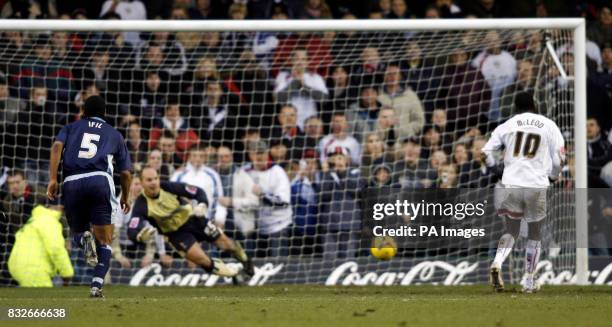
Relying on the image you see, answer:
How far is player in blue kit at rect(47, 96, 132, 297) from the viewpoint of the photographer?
11359 mm

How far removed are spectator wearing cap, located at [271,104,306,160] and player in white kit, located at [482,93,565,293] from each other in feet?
15.3

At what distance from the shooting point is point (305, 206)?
1596 centimetres

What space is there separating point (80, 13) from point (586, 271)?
26.0ft

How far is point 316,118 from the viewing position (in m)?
16.5

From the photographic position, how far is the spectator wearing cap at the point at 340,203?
15.8 metres

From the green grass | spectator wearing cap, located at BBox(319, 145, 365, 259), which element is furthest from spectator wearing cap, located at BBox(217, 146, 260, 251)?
the green grass

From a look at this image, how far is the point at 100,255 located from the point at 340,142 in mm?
5523

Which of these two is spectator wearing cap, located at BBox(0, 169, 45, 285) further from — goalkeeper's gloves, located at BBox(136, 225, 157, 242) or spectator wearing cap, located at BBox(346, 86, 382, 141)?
spectator wearing cap, located at BBox(346, 86, 382, 141)

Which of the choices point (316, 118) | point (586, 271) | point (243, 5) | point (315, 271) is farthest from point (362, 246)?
point (243, 5)

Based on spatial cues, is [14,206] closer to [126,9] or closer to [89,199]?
[126,9]

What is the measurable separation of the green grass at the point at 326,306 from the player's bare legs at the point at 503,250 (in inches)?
8.8

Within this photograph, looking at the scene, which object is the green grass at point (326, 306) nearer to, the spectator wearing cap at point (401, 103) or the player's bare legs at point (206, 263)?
the player's bare legs at point (206, 263)

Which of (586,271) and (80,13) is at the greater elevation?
(80,13)

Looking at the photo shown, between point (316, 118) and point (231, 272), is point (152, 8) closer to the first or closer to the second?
point (316, 118)
